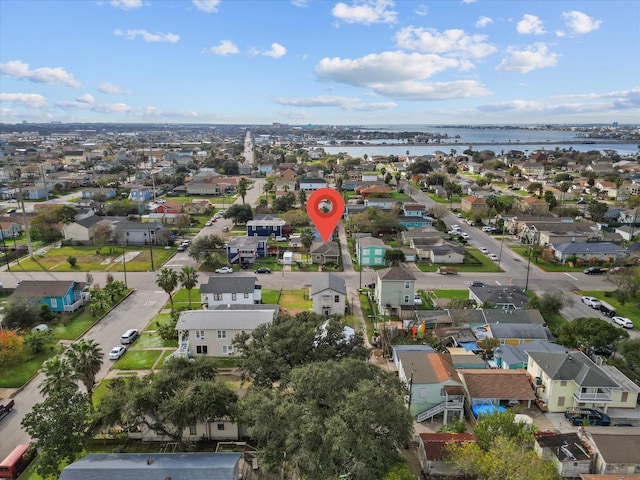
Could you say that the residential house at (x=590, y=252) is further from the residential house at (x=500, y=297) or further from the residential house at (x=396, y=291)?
the residential house at (x=396, y=291)

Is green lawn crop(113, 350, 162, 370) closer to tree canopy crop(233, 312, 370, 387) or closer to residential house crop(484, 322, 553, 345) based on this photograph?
tree canopy crop(233, 312, 370, 387)

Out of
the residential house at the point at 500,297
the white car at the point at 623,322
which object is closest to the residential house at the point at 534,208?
the white car at the point at 623,322

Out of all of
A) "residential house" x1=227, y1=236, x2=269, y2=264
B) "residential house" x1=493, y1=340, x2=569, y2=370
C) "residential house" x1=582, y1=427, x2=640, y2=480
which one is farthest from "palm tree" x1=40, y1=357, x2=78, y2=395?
"residential house" x1=227, y1=236, x2=269, y2=264

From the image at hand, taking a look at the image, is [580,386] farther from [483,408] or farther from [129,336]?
[129,336]

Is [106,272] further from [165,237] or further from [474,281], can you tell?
[474,281]

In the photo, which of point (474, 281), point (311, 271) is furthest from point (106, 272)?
point (474, 281)

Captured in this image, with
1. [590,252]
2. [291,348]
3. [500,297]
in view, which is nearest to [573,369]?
[500,297]

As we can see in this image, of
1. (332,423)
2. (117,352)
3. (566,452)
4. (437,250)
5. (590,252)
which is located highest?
(332,423)
